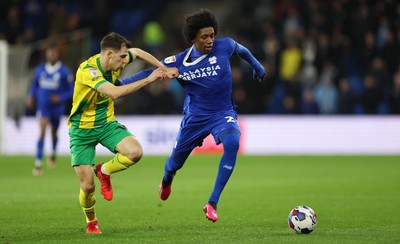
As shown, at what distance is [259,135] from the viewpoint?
72.1 feet

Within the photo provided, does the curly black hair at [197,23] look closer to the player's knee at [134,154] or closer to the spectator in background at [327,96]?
the player's knee at [134,154]

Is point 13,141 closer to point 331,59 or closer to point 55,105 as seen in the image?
point 55,105

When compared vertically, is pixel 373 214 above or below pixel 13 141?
above

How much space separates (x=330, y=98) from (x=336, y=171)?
5.46m

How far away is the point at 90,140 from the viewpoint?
27.9 feet

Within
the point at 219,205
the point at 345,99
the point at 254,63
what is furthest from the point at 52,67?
the point at 254,63

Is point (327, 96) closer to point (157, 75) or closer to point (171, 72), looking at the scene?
point (171, 72)

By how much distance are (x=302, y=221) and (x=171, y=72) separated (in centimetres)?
201

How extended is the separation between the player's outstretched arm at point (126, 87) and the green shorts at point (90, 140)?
24.1 inches

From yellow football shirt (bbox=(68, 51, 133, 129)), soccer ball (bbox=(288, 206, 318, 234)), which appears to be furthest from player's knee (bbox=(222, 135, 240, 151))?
yellow football shirt (bbox=(68, 51, 133, 129))

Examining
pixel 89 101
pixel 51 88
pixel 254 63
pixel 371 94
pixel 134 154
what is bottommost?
pixel 371 94

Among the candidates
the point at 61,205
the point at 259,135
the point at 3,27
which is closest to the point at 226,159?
the point at 61,205

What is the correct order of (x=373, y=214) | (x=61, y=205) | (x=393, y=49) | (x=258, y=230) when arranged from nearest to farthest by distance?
(x=258, y=230) → (x=373, y=214) → (x=61, y=205) → (x=393, y=49)

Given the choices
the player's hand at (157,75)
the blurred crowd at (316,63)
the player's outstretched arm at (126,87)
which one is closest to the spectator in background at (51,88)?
the blurred crowd at (316,63)
